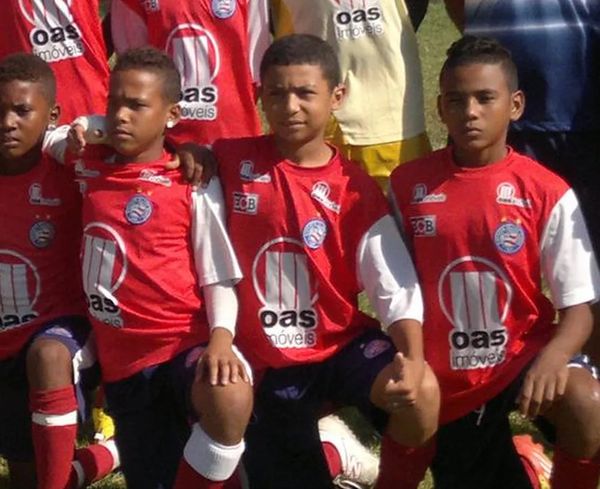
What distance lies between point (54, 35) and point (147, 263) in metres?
1.10

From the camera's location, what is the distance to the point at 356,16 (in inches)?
204

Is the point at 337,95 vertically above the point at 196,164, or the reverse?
the point at 337,95

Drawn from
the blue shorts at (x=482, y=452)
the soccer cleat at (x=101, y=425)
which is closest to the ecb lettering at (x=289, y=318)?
the blue shorts at (x=482, y=452)

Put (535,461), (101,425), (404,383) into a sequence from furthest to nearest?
(101,425), (535,461), (404,383)

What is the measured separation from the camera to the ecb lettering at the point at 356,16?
518 cm

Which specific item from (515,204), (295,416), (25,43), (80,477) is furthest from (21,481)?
(515,204)

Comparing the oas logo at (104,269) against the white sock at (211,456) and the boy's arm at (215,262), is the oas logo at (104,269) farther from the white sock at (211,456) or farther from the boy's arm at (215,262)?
the white sock at (211,456)

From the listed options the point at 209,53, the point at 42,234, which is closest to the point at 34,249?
the point at 42,234

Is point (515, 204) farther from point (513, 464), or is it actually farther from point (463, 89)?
point (513, 464)

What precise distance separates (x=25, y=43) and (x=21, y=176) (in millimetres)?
689

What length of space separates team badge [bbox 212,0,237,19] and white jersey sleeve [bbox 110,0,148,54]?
263mm

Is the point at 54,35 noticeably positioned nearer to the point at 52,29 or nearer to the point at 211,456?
the point at 52,29

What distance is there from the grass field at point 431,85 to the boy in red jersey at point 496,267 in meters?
0.91

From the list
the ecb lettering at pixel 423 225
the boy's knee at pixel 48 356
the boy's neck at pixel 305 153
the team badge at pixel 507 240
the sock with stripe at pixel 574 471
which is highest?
the boy's neck at pixel 305 153
